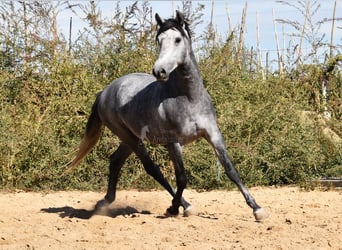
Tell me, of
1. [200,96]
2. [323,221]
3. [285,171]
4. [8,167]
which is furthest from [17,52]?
[323,221]

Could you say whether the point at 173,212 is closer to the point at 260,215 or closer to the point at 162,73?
the point at 260,215

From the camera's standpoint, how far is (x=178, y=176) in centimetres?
634

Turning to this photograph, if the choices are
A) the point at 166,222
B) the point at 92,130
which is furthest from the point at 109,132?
the point at 166,222

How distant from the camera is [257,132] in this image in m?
9.69

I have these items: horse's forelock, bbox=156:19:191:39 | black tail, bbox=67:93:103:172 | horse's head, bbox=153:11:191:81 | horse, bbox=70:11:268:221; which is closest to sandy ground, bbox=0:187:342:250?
horse, bbox=70:11:268:221

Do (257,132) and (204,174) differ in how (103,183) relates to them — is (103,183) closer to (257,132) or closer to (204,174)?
(204,174)

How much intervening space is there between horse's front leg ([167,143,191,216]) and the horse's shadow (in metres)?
0.58

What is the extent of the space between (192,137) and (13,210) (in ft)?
7.49

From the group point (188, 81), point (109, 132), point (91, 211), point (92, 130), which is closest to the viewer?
point (188, 81)

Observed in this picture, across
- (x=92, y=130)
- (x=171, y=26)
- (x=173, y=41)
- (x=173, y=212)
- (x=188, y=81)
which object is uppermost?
(x=171, y=26)

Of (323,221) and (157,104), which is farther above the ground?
(157,104)

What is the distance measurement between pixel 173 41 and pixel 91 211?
2.28 metres

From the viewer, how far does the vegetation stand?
9.20 meters

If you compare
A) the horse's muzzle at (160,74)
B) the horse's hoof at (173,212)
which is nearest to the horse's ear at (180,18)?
the horse's muzzle at (160,74)
